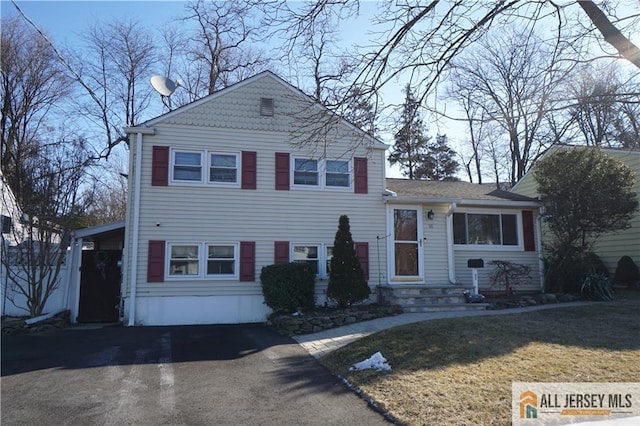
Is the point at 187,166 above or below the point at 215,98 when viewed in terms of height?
below

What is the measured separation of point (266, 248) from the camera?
38.0ft

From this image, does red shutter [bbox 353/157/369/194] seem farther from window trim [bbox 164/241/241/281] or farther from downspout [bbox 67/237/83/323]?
downspout [bbox 67/237/83/323]

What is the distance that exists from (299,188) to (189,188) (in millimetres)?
2996

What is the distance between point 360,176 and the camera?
12500 millimetres

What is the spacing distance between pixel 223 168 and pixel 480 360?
8.27 m

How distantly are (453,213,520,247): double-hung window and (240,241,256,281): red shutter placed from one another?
6.29 m

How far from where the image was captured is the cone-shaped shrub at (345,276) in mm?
10445

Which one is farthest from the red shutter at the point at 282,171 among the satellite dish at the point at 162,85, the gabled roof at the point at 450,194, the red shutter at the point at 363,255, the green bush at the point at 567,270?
the green bush at the point at 567,270

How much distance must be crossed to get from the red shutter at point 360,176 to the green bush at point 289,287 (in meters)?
3.00

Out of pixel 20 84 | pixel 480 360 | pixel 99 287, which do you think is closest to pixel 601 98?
pixel 480 360

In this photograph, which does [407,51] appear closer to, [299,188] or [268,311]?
[299,188]

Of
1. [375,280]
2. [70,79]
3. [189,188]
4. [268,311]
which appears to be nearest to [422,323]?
[375,280]

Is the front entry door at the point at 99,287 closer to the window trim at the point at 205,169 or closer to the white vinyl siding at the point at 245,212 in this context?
the white vinyl siding at the point at 245,212

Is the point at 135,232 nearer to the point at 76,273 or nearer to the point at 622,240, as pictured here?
the point at 76,273
